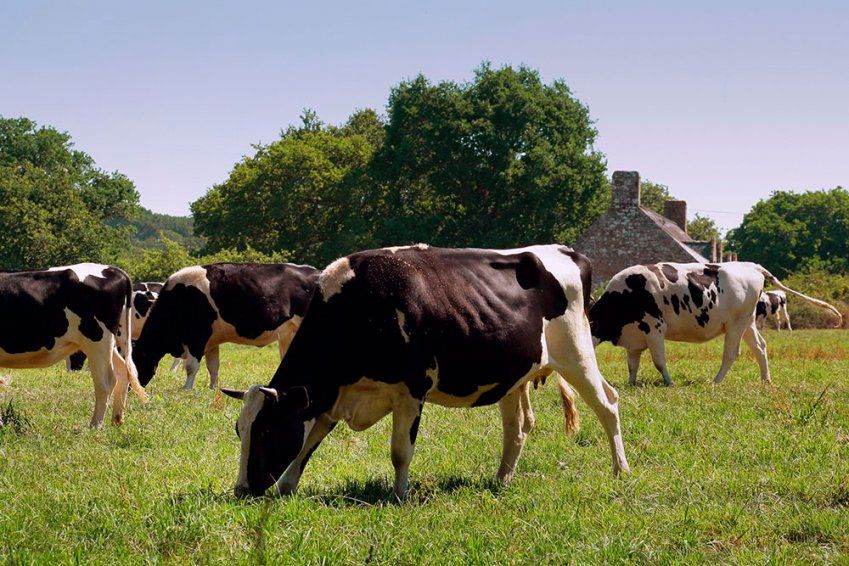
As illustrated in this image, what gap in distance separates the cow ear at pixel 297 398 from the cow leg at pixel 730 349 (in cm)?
1028

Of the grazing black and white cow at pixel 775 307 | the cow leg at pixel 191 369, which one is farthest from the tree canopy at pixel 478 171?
the cow leg at pixel 191 369

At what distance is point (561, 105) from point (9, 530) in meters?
52.1

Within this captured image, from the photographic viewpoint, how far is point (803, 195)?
95.6 m

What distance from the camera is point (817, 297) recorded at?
4884 cm

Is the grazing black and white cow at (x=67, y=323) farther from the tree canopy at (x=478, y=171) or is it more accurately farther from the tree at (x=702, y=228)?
the tree at (x=702, y=228)

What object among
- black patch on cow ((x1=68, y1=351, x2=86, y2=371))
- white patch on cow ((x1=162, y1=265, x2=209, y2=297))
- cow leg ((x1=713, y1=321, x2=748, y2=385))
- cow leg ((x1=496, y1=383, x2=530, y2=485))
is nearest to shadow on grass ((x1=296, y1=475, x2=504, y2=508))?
cow leg ((x1=496, y1=383, x2=530, y2=485))

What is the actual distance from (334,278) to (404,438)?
53.5 inches

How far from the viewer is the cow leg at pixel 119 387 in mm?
10844

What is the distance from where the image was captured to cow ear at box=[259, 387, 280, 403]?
6.81 m

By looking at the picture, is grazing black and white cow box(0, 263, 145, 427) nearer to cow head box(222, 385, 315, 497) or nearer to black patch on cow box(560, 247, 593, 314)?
cow head box(222, 385, 315, 497)

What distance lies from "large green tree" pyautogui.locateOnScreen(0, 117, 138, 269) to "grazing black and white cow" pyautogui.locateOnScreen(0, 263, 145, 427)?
52.2 metres

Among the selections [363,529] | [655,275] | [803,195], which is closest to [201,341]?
[655,275]

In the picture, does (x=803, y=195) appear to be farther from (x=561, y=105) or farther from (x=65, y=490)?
(x=65, y=490)

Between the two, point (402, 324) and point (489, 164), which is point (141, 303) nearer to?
point (402, 324)
